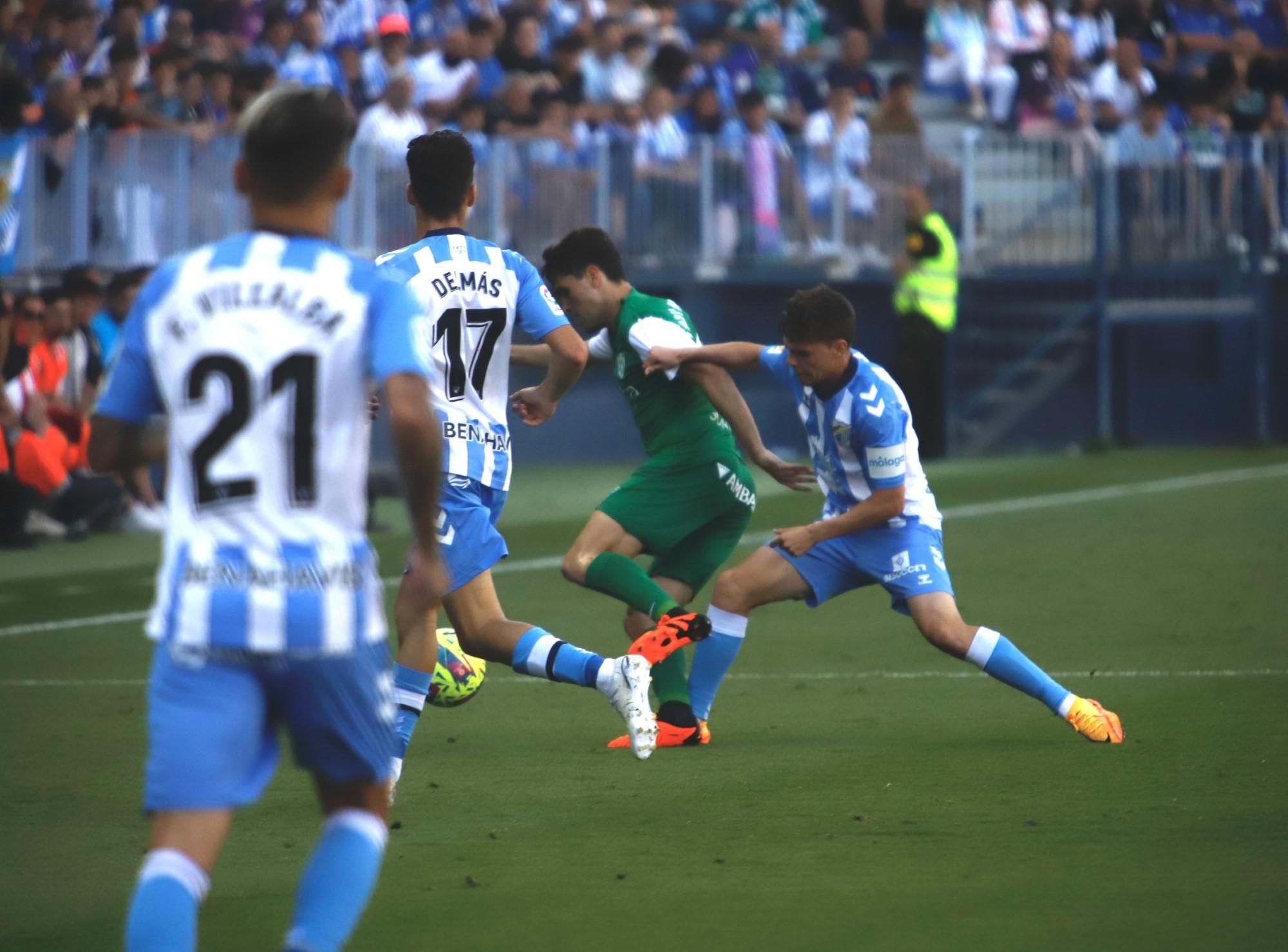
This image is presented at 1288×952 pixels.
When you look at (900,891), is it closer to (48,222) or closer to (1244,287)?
(48,222)

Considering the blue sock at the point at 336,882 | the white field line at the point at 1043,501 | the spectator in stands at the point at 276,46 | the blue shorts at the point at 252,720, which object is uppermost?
the spectator in stands at the point at 276,46

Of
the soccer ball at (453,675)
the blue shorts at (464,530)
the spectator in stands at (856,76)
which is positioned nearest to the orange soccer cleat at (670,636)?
the soccer ball at (453,675)

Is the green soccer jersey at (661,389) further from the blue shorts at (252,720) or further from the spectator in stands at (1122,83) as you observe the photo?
the spectator in stands at (1122,83)

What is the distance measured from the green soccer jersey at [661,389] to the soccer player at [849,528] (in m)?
0.24

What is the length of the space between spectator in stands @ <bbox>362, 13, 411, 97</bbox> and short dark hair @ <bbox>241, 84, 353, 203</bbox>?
15.4 m

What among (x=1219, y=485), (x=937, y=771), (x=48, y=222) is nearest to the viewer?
(x=937, y=771)

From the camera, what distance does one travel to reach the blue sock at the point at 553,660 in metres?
6.67

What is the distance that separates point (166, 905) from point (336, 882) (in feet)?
1.09

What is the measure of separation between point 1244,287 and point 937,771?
1463cm

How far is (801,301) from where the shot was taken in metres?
7.14

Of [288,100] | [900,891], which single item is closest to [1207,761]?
[900,891]

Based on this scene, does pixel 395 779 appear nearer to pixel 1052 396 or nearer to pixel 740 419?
pixel 740 419

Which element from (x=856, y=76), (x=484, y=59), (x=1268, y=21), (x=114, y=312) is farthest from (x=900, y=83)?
(x=114, y=312)

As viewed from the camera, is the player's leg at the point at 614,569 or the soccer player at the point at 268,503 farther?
the player's leg at the point at 614,569
